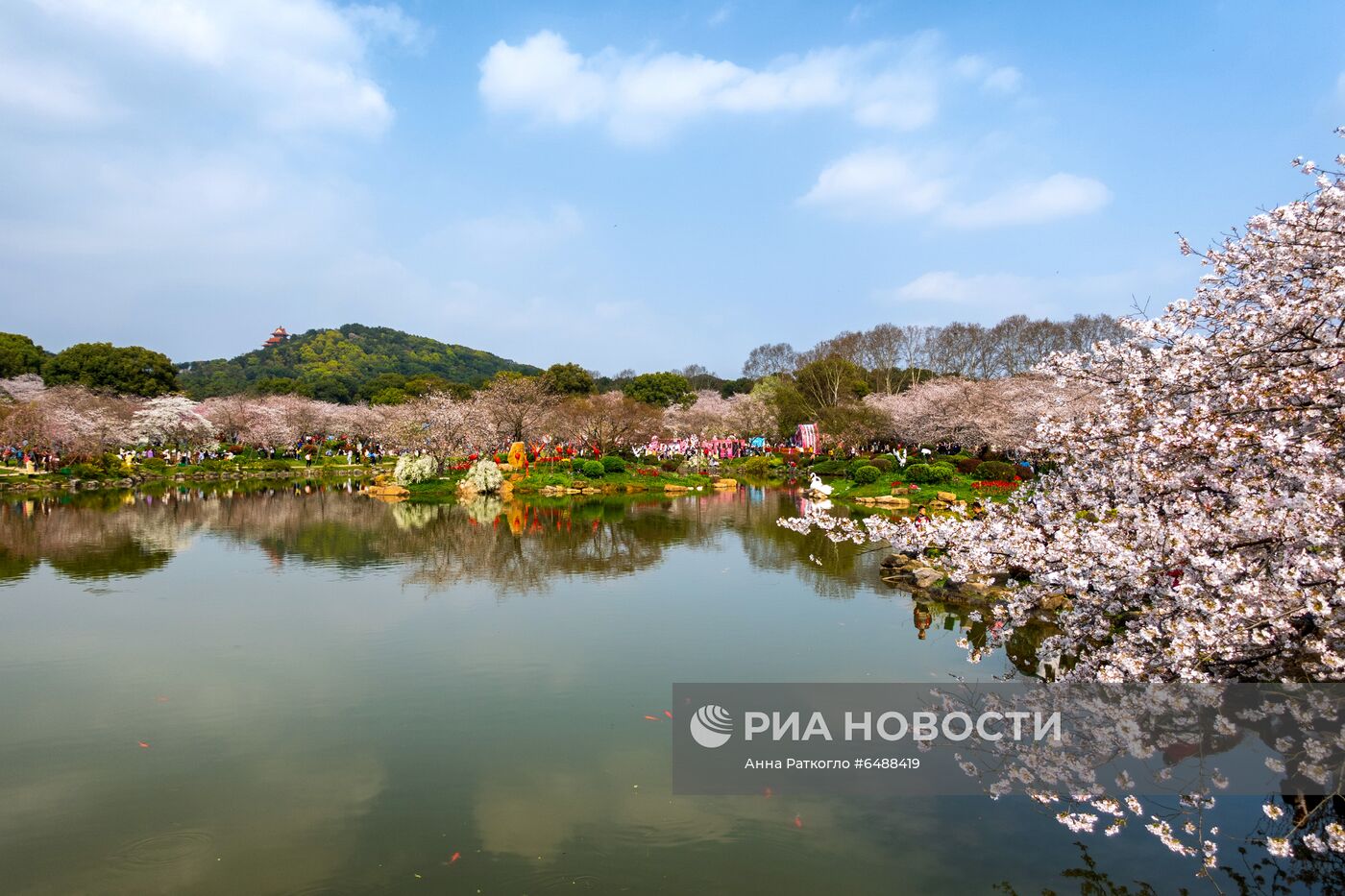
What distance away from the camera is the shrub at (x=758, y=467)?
4503 cm

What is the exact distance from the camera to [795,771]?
7.18 m

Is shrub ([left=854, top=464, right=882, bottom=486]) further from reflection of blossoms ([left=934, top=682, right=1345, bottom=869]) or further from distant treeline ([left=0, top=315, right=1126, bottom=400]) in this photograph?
reflection of blossoms ([left=934, top=682, right=1345, bottom=869])

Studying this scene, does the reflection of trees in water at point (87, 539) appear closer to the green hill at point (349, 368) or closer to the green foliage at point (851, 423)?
the green foliage at point (851, 423)

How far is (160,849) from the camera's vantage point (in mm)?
5730

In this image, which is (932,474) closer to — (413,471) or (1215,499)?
(413,471)

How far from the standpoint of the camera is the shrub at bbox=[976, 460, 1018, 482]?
30953mm

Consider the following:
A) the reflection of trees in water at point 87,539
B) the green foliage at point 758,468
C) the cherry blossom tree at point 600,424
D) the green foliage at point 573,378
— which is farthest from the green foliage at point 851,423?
the reflection of trees in water at point 87,539

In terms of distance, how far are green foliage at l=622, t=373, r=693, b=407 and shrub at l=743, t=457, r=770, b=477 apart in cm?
2753

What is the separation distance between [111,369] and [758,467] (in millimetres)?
54552

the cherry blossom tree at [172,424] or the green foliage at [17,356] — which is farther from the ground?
the green foliage at [17,356]

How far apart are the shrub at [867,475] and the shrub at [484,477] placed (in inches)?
650

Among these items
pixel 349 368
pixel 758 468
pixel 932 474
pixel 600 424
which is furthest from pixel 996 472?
pixel 349 368

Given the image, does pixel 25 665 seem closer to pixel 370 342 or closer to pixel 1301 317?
pixel 1301 317

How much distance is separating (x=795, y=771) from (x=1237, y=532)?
172 inches
